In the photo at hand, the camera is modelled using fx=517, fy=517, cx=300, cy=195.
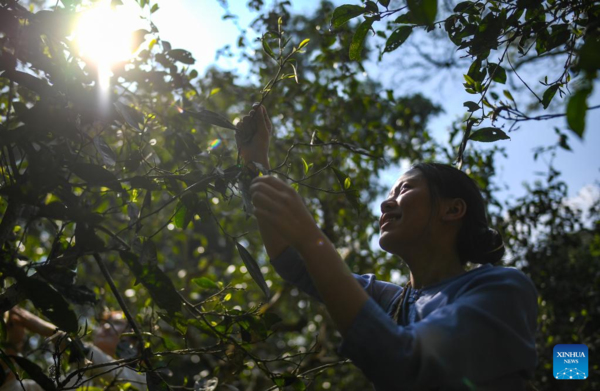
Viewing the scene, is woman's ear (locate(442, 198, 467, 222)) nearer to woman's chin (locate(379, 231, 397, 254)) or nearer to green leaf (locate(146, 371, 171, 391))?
woman's chin (locate(379, 231, 397, 254))

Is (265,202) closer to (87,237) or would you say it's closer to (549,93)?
(87,237)

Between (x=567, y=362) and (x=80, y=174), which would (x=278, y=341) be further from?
(x=80, y=174)

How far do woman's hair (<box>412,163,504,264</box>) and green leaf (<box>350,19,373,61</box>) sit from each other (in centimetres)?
38

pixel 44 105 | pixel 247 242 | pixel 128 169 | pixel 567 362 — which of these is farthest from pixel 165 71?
pixel 247 242

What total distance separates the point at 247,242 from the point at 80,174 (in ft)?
14.5

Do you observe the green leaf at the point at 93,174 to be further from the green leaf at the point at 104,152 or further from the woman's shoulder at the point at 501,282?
the woman's shoulder at the point at 501,282

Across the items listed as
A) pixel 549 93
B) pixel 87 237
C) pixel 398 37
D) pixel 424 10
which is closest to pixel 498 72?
pixel 549 93

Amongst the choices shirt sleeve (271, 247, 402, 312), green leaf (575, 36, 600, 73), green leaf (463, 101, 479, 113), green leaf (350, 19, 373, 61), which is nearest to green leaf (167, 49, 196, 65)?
green leaf (350, 19, 373, 61)

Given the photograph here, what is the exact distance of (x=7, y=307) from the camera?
1.35 meters

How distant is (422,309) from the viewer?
1247 millimetres

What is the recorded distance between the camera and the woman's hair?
58.4 inches

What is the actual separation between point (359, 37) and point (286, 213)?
651mm

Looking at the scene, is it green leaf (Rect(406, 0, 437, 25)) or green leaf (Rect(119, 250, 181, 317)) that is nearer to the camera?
green leaf (Rect(406, 0, 437, 25))

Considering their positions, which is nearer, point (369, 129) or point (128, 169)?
point (128, 169)
